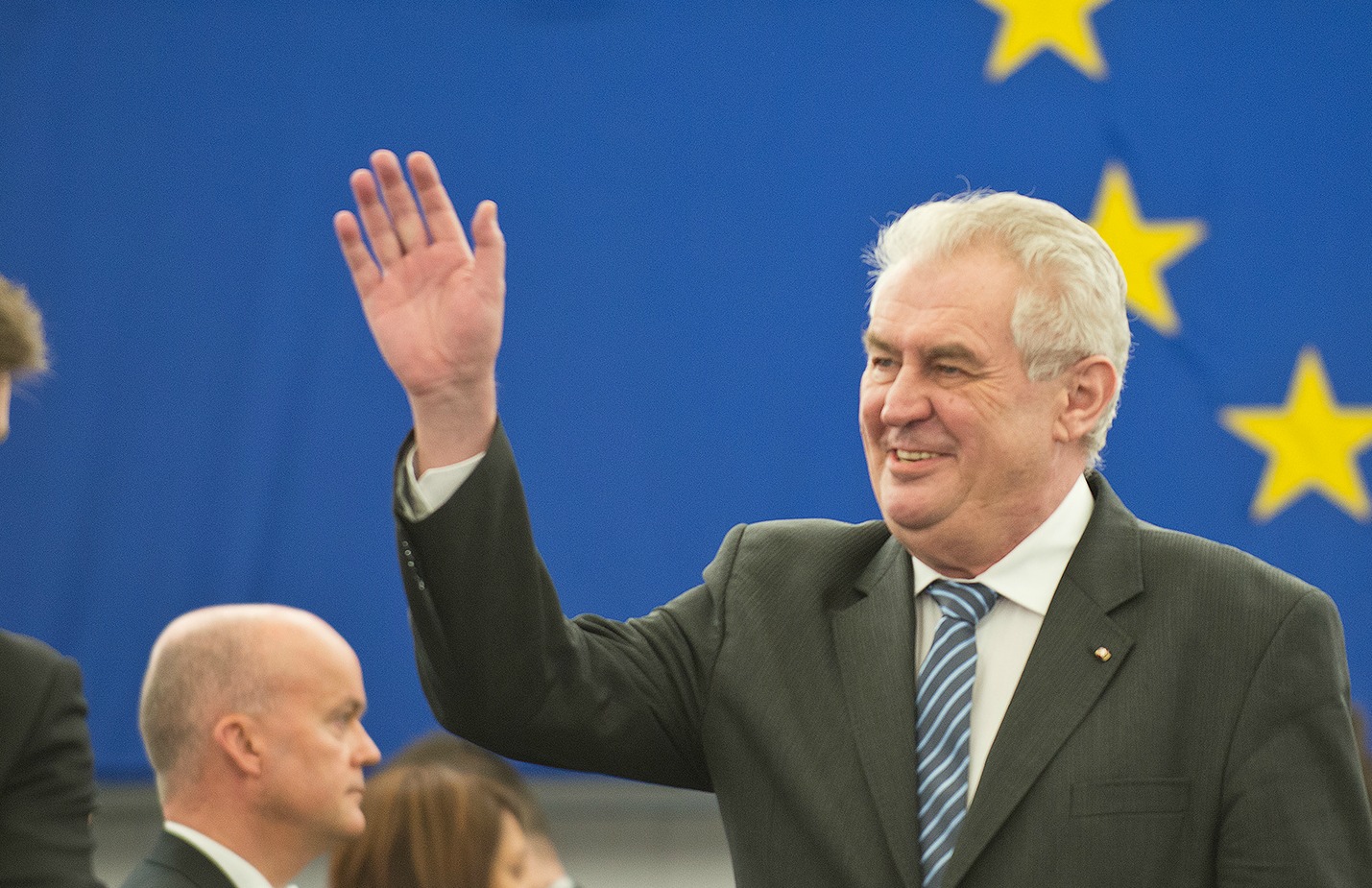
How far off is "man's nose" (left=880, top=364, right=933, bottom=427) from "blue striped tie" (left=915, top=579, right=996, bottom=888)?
192 millimetres

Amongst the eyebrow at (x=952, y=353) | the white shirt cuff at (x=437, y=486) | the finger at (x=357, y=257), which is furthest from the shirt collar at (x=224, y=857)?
the eyebrow at (x=952, y=353)

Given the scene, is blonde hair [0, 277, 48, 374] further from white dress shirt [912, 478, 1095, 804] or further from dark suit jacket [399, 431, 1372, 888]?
white dress shirt [912, 478, 1095, 804]

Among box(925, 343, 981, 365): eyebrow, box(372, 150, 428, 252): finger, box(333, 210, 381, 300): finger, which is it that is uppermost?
box(372, 150, 428, 252): finger

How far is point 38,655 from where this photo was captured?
1.63 metres

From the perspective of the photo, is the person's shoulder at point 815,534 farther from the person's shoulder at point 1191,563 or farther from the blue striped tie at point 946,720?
the person's shoulder at point 1191,563

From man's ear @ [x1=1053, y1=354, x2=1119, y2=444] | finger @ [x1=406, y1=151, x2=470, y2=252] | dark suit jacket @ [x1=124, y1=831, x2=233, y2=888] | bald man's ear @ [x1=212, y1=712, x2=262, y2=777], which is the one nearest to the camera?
finger @ [x1=406, y1=151, x2=470, y2=252]

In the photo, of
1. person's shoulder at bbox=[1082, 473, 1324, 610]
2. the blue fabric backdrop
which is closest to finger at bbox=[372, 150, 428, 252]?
person's shoulder at bbox=[1082, 473, 1324, 610]

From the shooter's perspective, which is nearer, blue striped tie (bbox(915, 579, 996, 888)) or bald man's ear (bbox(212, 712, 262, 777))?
blue striped tie (bbox(915, 579, 996, 888))

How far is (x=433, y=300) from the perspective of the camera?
1563 millimetres

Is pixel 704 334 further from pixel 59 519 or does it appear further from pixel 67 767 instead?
pixel 67 767

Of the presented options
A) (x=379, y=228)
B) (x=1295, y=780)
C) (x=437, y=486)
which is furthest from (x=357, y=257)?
(x=1295, y=780)

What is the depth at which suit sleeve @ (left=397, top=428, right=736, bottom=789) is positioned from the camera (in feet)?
5.11

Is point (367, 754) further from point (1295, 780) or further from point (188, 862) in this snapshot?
point (1295, 780)

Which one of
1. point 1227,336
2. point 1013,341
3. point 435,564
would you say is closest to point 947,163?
point 1227,336
